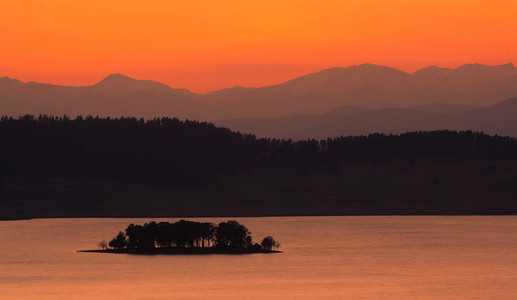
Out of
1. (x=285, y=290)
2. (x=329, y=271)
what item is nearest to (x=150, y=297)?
(x=285, y=290)

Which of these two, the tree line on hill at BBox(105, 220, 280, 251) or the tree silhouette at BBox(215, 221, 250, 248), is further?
the tree line on hill at BBox(105, 220, 280, 251)

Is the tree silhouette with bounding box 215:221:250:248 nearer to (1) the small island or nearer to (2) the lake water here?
(1) the small island

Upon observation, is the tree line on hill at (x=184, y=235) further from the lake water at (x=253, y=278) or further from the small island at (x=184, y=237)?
the lake water at (x=253, y=278)

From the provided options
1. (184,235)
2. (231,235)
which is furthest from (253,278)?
(184,235)

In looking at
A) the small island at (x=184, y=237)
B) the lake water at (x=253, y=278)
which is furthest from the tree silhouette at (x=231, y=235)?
the lake water at (x=253, y=278)

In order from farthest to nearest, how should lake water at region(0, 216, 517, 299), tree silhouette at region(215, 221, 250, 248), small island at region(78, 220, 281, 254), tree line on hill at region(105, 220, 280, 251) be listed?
small island at region(78, 220, 281, 254) < tree line on hill at region(105, 220, 280, 251) < tree silhouette at region(215, 221, 250, 248) < lake water at region(0, 216, 517, 299)

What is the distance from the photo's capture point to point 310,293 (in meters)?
147

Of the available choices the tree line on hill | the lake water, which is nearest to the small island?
the tree line on hill

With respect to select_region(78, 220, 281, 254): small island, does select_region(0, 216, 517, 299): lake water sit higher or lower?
lower

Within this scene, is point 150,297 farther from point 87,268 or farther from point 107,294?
point 87,268

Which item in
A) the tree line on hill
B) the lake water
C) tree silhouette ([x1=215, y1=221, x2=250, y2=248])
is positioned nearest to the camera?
the lake water

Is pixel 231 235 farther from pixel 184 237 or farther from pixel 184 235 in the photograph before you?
pixel 184 237

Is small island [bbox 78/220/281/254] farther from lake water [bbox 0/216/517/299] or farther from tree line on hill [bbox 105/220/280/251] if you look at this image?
lake water [bbox 0/216/517/299]

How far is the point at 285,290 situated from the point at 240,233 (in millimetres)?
44795
